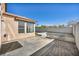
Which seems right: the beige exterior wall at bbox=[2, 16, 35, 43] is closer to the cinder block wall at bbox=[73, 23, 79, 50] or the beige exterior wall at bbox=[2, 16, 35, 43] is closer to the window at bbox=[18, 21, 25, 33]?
the window at bbox=[18, 21, 25, 33]

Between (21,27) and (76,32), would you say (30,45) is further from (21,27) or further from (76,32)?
(76,32)

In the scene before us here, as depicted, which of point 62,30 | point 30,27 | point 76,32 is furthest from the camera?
point 30,27

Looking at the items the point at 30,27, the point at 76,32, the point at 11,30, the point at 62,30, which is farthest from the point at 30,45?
the point at 76,32

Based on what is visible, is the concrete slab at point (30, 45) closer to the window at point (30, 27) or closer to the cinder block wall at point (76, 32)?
the window at point (30, 27)

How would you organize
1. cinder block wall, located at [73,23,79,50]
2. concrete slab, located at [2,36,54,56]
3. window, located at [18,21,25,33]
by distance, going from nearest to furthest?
1. concrete slab, located at [2,36,54,56]
2. cinder block wall, located at [73,23,79,50]
3. window, located at [18,21,25,33]

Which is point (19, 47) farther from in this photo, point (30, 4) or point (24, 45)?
point (30, 4)

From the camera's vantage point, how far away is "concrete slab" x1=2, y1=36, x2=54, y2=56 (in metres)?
3.01

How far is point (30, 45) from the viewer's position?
10.4 ft

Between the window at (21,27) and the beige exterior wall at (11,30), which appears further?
the window at (21,27)

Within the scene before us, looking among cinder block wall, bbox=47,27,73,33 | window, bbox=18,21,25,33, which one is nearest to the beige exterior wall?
window, bbox=18,21,25,33

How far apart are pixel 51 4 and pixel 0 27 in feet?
5.14

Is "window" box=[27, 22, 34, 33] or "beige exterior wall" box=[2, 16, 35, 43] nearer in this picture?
"beige exterior wall" box=[2, 16, 35, 43]

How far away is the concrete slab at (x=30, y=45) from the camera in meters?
3.01

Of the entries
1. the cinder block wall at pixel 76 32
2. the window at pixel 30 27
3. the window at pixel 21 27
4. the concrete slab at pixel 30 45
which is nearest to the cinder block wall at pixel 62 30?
the cinder block wall at pixel 76 32
